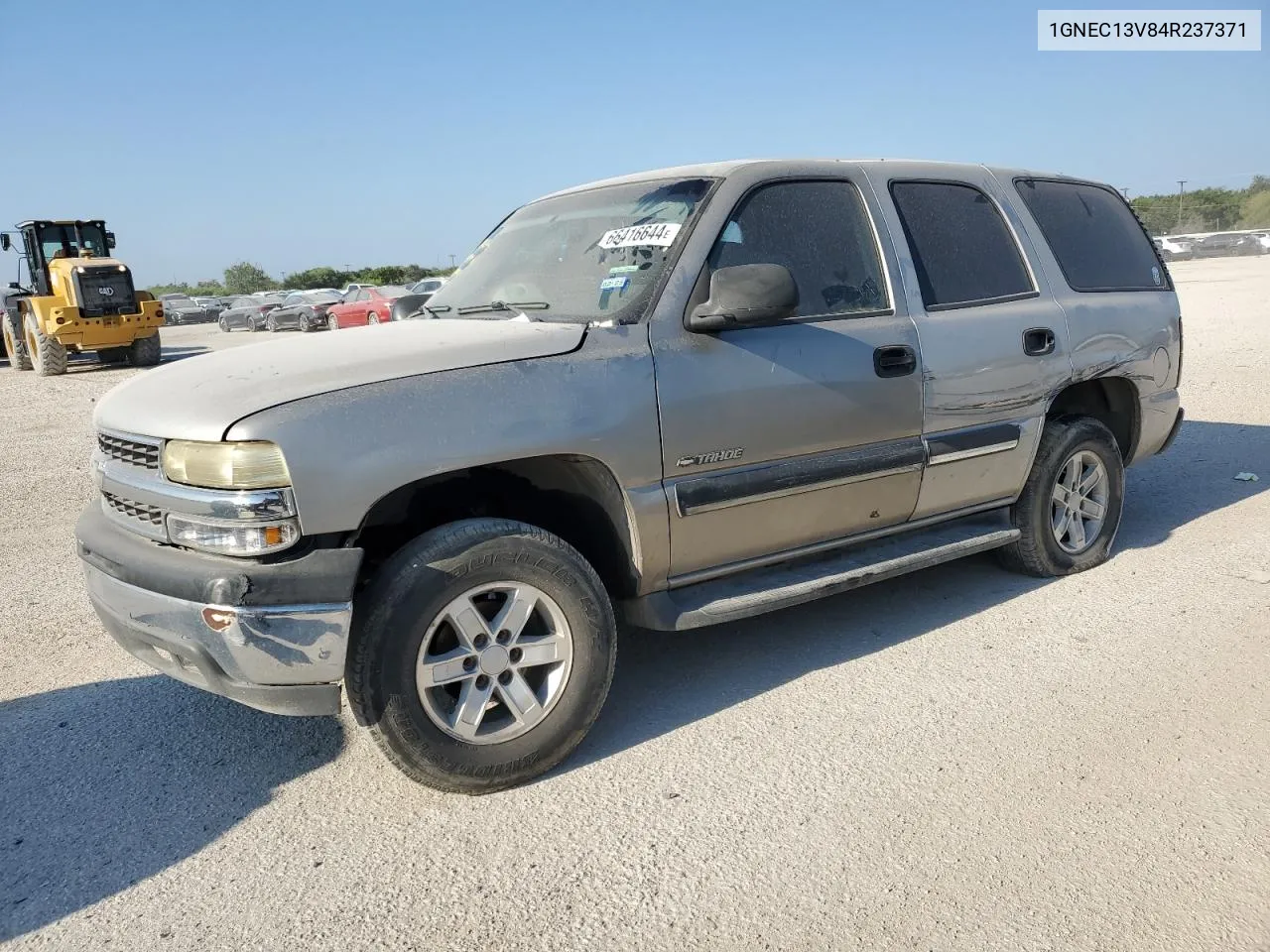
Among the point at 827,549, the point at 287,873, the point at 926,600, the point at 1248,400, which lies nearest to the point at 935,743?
the point at 827,549

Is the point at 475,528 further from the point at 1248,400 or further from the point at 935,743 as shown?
the point at 1248,400

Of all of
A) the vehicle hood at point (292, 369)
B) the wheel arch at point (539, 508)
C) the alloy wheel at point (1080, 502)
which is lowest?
the alloy wheel at point (1080, 502)

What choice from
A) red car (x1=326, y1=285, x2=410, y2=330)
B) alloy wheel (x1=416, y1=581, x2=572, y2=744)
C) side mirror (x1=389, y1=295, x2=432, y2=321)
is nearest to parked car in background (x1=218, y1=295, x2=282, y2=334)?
red car (x1=326, y1=285, x2=410, y2=330)

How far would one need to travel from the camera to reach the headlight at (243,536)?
2.70 m

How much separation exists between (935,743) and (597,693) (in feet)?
3.71

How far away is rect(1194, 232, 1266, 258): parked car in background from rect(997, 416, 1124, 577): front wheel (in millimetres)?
45625

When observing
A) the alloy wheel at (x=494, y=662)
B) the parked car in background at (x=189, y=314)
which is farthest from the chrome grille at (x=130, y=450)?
the parked car in background at (x=189, y=314)

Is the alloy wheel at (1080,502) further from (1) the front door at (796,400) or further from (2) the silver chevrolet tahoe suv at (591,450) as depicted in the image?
(1) the front door at (796,400)

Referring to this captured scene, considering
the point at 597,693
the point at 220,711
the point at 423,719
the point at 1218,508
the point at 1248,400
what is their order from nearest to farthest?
the point at 423,719
the point at 597,693
the point at 220,711
the point at 1218,508
the point at 1248,400

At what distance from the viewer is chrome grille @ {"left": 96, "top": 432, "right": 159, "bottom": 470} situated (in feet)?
9.66

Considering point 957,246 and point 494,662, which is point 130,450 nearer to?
point 494,662

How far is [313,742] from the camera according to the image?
338 centimetres

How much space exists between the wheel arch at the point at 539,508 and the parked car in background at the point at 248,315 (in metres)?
34.2

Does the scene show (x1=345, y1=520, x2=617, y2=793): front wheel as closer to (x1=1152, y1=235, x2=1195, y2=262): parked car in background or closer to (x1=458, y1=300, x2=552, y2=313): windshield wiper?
(x1=458, y1=300, x2=552, y2=313): windshield wiper
